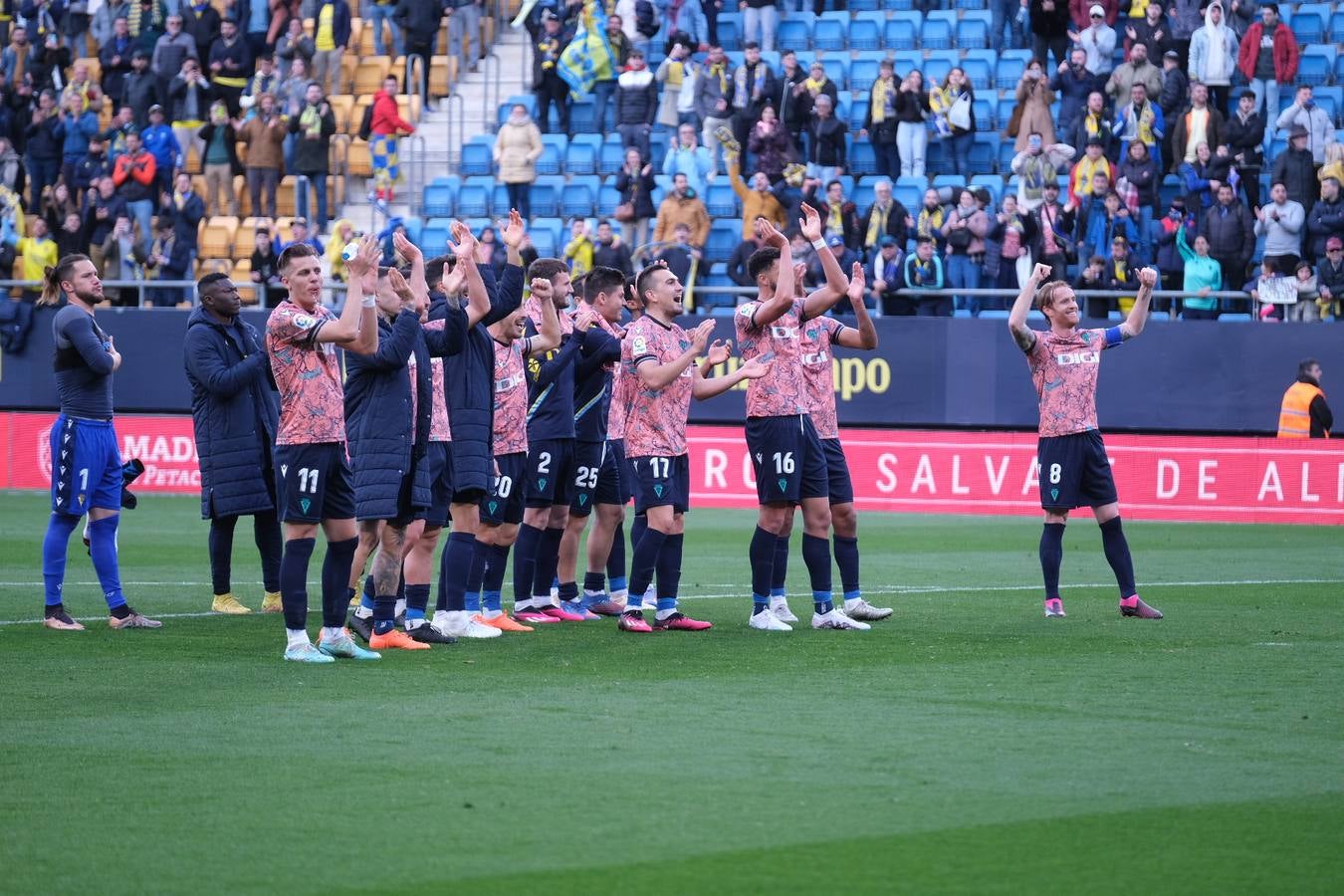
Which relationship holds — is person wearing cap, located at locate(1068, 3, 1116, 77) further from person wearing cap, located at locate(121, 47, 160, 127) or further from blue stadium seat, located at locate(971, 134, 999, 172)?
person wearing cap, located at locate(121, 47, 160, 127)

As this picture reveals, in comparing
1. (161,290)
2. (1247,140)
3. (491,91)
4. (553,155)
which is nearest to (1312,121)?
(1247,140)

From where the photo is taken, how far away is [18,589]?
14.0 meters

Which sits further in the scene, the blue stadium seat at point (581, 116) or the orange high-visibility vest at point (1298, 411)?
the blue stadium seat at point (581, 116)

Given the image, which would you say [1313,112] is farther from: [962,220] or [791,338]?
[791,338]

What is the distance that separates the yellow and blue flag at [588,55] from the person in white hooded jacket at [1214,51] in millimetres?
8375

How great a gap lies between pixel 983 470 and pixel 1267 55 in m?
6.61

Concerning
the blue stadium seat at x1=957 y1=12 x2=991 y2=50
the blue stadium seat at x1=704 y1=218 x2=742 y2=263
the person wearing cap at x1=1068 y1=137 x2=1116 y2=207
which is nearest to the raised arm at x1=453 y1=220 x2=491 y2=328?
the person wearing cap at x1=1068 y1=137 x2=1116 y2=207

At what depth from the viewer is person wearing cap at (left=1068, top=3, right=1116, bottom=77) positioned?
82.0ft

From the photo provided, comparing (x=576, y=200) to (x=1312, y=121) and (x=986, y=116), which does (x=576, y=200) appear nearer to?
(x=986, y=116)

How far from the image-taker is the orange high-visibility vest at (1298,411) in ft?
74.1

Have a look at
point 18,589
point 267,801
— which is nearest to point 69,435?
point 18,589

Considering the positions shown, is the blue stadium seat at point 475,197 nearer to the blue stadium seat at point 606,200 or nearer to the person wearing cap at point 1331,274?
the blue stadium seat at point 606,200

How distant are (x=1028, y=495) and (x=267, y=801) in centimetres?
1789

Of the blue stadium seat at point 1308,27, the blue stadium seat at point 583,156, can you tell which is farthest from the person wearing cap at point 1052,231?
the blue stadium seat at point 583,156
